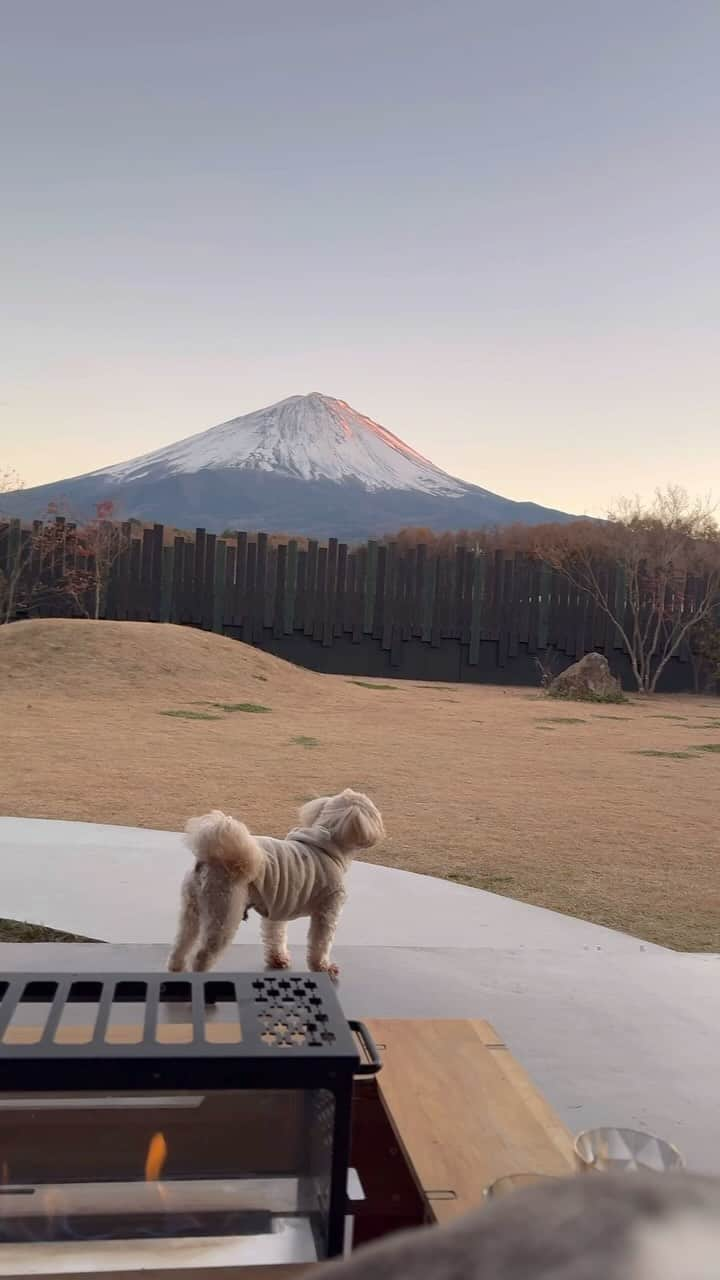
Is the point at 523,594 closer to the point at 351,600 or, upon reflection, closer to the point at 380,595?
the point at 380,595

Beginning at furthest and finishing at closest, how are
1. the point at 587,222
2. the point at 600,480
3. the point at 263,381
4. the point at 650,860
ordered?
1. the point at 263,381
2. the point at 600,480
3. the point at 587,222
4. the point at 650,860

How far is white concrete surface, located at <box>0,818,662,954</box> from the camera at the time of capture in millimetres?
3521

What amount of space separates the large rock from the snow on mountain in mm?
56782

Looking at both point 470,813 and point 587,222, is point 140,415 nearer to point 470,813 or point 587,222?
point 587,222

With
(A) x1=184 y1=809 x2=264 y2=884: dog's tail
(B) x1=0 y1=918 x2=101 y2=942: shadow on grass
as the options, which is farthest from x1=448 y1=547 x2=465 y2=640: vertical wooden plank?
(A) x1=184 y1=809 x2=264 y2=884: dog's tail

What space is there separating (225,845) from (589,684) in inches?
596

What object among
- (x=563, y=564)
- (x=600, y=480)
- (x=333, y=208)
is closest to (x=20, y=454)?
(x=333, y=208)

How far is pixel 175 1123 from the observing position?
4.88ft

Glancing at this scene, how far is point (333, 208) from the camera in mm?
18547

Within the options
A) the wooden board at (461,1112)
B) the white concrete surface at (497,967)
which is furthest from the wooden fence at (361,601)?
the wooden board at (461,1112)

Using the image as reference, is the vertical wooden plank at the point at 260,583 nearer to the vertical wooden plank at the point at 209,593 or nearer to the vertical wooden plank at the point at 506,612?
the vertical wooden plank at the point at 209,593

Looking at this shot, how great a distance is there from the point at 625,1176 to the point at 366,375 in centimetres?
3414

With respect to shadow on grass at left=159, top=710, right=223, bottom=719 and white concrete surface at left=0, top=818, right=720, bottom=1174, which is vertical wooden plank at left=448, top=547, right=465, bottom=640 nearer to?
shadow on grass at left=159, top=710, right=223, bottom=719

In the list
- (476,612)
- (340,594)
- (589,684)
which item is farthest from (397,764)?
(476,612)
